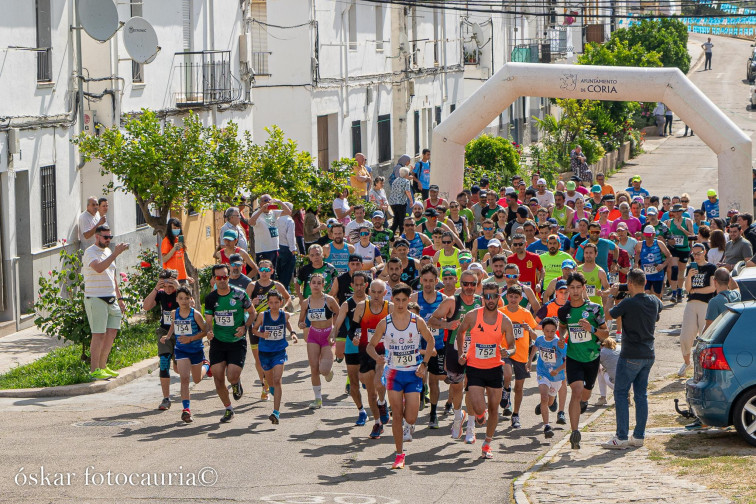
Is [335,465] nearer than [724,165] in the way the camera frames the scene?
Yes

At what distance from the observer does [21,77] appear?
19.4m

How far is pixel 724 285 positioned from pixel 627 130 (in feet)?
112

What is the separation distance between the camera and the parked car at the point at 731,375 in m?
11.7

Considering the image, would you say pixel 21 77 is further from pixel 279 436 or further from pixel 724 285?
pixel 724 285

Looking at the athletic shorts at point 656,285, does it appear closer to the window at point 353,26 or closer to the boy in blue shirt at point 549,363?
the boy in blue shirt at point 549,363

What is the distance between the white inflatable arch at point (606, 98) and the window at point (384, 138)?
530 inches

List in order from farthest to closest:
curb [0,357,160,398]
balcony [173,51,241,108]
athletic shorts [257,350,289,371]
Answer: balcony [173,51,241,108], curb [0,357,160,398], athletic shorts [257,350,289,371]

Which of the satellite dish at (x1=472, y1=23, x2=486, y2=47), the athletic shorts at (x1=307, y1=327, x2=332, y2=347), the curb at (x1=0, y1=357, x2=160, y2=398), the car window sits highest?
the satellite dish at (x1=472, y1=23, x2=486, y2=47)

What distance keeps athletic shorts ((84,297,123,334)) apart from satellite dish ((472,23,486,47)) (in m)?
34.5

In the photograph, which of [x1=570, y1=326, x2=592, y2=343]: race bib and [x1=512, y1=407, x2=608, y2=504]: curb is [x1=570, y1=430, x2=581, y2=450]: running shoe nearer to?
[x1=512, y1=407, x2=608, y2=504]: curb

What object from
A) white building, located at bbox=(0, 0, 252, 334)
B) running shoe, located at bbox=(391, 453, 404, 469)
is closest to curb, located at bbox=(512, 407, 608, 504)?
running shoe, located at bbox=(391, 453, 404, 469)

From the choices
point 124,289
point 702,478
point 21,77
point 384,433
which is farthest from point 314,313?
point 21,77

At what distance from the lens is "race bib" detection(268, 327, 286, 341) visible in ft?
45.3

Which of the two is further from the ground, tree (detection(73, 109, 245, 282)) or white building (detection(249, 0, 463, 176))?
white building (detection(249, 0, 463, 176))
